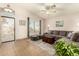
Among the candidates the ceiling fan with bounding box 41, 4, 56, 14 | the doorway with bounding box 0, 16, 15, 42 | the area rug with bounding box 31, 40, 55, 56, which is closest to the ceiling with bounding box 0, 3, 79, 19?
the ceiling fan with bounding box 41, 4, 56, 14

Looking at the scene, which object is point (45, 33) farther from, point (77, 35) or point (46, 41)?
point (77, 35)

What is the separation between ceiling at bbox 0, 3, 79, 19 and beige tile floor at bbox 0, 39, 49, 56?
0.52 meters

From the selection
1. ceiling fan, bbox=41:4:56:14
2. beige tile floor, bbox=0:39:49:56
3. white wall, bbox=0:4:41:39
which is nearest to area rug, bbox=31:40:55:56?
beige tile floor, bbox=0:39:49:56

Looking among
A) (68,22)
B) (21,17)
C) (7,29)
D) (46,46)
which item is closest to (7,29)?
(7,29)

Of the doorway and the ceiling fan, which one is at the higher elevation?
the ceiling fan

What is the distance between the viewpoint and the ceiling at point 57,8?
1671mm

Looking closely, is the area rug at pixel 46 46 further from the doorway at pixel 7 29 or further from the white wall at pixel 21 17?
the doorway at pixel 7 29

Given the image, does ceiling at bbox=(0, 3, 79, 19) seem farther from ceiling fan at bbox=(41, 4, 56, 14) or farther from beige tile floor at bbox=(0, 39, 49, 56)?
beige tile floor at bbox=(0, 39, 49, 56)

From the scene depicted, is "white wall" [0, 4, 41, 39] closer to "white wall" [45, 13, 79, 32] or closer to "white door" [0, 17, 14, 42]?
"white door" [0, 17, 14, 42]

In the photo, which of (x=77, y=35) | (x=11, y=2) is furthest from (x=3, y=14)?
(x=77, y=35)

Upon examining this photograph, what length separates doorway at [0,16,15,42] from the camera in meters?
1.65

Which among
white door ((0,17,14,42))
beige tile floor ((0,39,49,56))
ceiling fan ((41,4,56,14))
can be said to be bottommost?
beige tile floor ((0,39,49,56))

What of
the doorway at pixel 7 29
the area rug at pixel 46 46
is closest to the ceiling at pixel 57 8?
A: the doorway at pixel 7 29

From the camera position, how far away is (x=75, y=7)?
1.67 m
